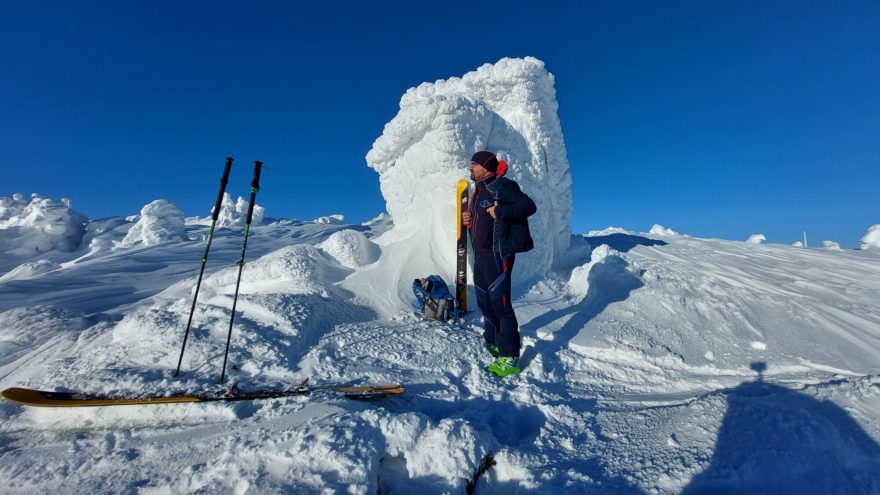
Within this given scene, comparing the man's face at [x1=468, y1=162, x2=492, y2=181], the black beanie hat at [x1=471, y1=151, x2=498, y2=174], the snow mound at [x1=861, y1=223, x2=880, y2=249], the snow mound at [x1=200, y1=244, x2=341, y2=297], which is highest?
the snow mound at [x1=861, y1=223, x2=880, y2=249]

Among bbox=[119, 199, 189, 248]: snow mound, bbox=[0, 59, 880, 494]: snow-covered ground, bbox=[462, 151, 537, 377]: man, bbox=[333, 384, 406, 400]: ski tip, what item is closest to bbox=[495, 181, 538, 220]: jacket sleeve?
bbox=[462, 151, 537, 377]: man

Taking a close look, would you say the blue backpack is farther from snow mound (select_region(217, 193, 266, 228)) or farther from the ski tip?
snow mound (select_region(217, 193, 266, 228))

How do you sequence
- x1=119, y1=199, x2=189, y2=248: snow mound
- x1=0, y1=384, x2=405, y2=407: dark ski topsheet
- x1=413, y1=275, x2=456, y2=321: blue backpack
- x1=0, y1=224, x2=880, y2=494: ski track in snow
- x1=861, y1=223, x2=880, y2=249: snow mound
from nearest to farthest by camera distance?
x1=0, y1=224, x2=880, y2=494: ski track in snow < x1=0, y1=384, x2=405, y2=407: dark ski topsheet < x1=413, y1=275, x2=456, y2=321: blue backpack < x1=861, y1=223, x2=880, y2=249: snow mound < x1=119, y1=199, x2=189, y2=248: snow mound

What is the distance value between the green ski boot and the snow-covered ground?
4.1 inches

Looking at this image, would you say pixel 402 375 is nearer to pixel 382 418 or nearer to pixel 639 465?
pixel 382 418

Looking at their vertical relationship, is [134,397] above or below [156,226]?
below

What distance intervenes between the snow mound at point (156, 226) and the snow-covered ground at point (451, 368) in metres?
22.2

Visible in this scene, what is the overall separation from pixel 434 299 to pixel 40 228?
117 ft

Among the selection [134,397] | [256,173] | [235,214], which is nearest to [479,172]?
[256,173]

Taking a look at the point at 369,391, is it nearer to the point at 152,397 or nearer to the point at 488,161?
the point at 152,397

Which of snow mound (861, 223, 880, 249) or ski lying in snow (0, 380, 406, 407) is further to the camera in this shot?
snow mound (861, 223, 880, 249)

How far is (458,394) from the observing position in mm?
3742

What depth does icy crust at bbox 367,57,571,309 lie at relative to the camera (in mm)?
7879

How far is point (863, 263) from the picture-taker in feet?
36.3
